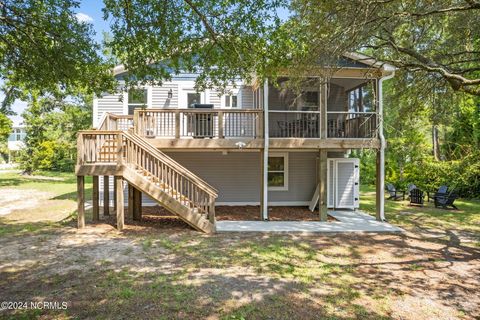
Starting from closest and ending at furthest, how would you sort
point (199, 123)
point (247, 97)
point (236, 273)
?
1. point (236, 273)
2. point (199, 123)
3. point (247, 97)

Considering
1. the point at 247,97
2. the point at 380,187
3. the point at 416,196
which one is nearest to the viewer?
the point at 380,187

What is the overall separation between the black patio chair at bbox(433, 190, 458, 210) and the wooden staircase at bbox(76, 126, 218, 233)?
1049 cm

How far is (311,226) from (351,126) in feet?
14.1

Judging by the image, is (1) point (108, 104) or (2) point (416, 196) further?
(2) point (416, 196)

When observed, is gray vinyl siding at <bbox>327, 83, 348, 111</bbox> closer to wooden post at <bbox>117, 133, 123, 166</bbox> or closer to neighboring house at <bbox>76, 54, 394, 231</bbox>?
neighboring house at <bbox>76, 54, 394, 231</bbox>

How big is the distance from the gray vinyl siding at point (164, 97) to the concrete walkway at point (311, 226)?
5907mm

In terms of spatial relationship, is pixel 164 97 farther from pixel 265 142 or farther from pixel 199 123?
pixel 265 142

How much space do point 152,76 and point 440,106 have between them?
9.11 meters

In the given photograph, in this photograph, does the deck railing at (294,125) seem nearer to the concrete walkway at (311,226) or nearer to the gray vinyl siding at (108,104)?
the concrete walkway at (311,226)

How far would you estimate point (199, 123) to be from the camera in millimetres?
10375

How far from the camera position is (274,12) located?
20.9 feet

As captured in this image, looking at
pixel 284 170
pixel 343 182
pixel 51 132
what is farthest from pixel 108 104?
pixel 51 132

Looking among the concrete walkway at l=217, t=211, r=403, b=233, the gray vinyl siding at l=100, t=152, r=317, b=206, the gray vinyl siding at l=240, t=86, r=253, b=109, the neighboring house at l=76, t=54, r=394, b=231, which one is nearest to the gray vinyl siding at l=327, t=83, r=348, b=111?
the neighboring house at l=76, t=54, r=394, b=231

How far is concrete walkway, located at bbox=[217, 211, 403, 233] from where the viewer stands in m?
8.81
